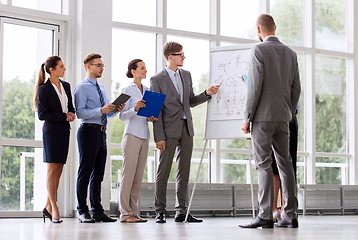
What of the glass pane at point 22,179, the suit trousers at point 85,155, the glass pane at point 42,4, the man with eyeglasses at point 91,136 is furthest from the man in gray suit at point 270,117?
the glass pane at point 42,4

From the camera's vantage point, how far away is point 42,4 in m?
5.36

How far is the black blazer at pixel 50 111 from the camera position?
13.0 ft

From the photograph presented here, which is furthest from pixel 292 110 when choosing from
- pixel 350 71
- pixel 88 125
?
pixel 350 71

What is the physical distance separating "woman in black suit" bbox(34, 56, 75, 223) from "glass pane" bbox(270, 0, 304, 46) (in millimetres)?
3955

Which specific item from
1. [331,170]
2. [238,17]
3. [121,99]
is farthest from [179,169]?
[331,170]

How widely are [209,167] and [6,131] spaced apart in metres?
2.68

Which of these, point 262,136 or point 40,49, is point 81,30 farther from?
point 262,136

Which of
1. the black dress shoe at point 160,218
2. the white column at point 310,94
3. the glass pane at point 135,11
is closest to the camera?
the black dress shoe at point 160,218

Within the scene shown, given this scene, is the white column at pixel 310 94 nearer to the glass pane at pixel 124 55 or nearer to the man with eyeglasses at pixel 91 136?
the glass pane at pixel 124 55

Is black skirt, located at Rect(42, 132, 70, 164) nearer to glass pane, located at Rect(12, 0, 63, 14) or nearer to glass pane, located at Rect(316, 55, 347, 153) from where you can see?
glass pane, located at Rect(12, 0, 63, 14)

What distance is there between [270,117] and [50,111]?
6.40 ft

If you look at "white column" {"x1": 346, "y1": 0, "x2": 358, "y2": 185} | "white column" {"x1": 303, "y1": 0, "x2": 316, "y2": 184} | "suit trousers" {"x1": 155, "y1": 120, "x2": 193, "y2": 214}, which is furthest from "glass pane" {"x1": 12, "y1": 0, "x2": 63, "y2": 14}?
"white column" {"x1": 346, "y1": 0, "x2": 358, "y2": 185}

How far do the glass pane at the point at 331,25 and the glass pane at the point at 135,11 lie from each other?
281cm

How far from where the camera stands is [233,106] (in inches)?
173
